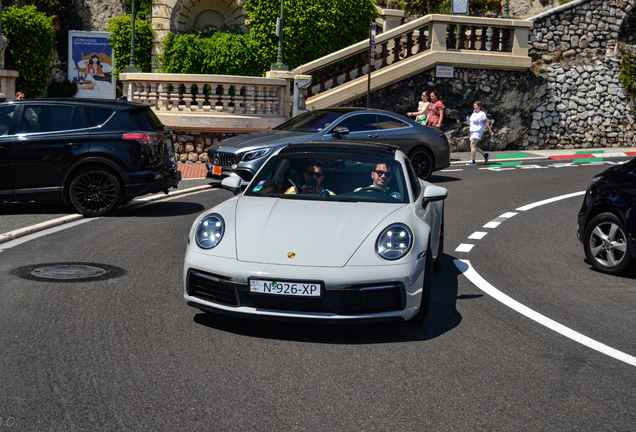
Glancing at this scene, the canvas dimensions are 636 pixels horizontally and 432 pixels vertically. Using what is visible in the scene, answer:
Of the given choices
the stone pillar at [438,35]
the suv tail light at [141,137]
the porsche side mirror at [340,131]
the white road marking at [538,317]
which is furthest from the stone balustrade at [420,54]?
the white road marking at [538,317]

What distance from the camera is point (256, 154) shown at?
46.5 feet

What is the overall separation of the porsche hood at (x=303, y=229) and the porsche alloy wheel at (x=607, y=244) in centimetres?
326

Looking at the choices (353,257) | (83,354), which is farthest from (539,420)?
(83,354)

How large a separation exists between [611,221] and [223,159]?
794 cm

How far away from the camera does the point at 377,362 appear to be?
5316 mm

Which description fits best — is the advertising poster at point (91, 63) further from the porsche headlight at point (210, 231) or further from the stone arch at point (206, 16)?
the porsche headlight at point (210, 231)

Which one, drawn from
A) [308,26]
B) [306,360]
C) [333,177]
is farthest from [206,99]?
[306,360]

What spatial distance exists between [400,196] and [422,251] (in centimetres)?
92

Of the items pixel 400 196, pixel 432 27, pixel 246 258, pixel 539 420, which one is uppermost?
pixel 432 27

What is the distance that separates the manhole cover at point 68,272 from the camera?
24.9 feet

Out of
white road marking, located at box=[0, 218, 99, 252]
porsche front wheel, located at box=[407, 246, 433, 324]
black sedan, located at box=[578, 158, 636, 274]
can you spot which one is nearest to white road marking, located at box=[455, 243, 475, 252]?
black sedan, located at box=[578, 158, 636, 274]

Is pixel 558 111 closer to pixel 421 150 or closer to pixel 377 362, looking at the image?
pixel 421 150

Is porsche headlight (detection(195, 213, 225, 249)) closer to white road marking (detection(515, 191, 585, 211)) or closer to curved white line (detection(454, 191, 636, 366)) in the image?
curved white line (detection(454, 191, 636, 366))

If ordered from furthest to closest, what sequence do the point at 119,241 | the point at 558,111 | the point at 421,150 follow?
the point at 558,111
the point at 421,150
the point at 119,241
